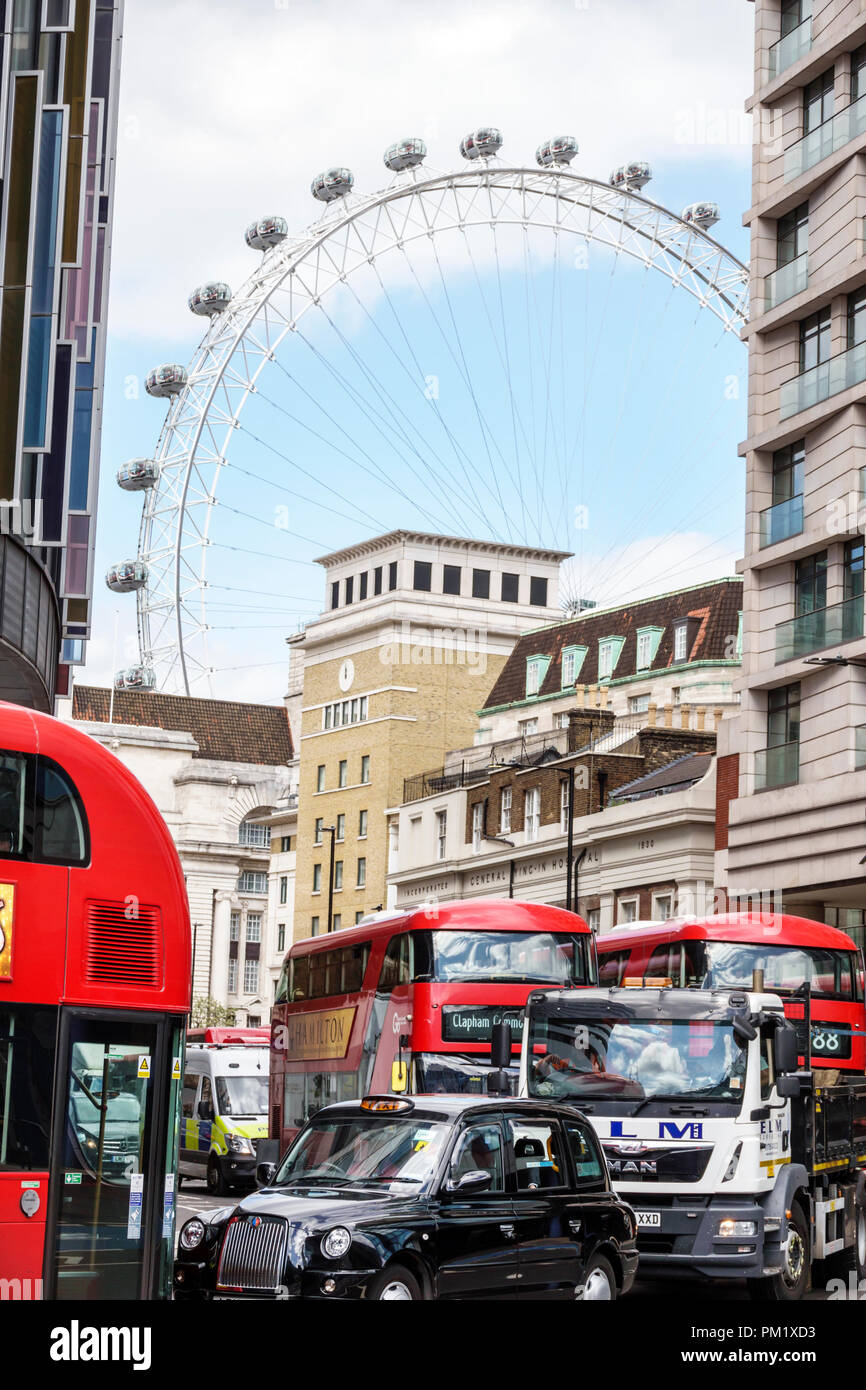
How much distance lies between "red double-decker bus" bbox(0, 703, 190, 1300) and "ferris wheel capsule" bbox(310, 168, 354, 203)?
83.3 meters

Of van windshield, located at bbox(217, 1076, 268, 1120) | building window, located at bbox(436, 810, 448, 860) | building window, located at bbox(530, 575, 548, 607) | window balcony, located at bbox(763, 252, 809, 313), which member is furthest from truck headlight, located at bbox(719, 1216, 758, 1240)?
building window, located at bbox(530, 575, 548, 607)

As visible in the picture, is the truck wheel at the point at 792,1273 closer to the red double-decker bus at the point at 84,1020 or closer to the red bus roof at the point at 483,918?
the red double-decker bus at the point at 84,1020

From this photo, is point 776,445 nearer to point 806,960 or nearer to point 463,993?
point 806,960

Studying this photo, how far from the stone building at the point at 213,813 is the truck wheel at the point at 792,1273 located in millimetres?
108234

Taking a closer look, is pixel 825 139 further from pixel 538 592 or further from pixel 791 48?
pixel 538 592

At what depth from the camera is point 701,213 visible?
9531 cm

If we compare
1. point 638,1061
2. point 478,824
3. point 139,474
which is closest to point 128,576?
point 139,474

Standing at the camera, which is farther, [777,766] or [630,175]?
[630,175]

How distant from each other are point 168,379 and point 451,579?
810 inches

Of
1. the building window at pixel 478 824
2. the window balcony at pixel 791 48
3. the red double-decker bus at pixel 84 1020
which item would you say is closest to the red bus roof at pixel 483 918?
the red double-decker bus at pixel 84 1020
